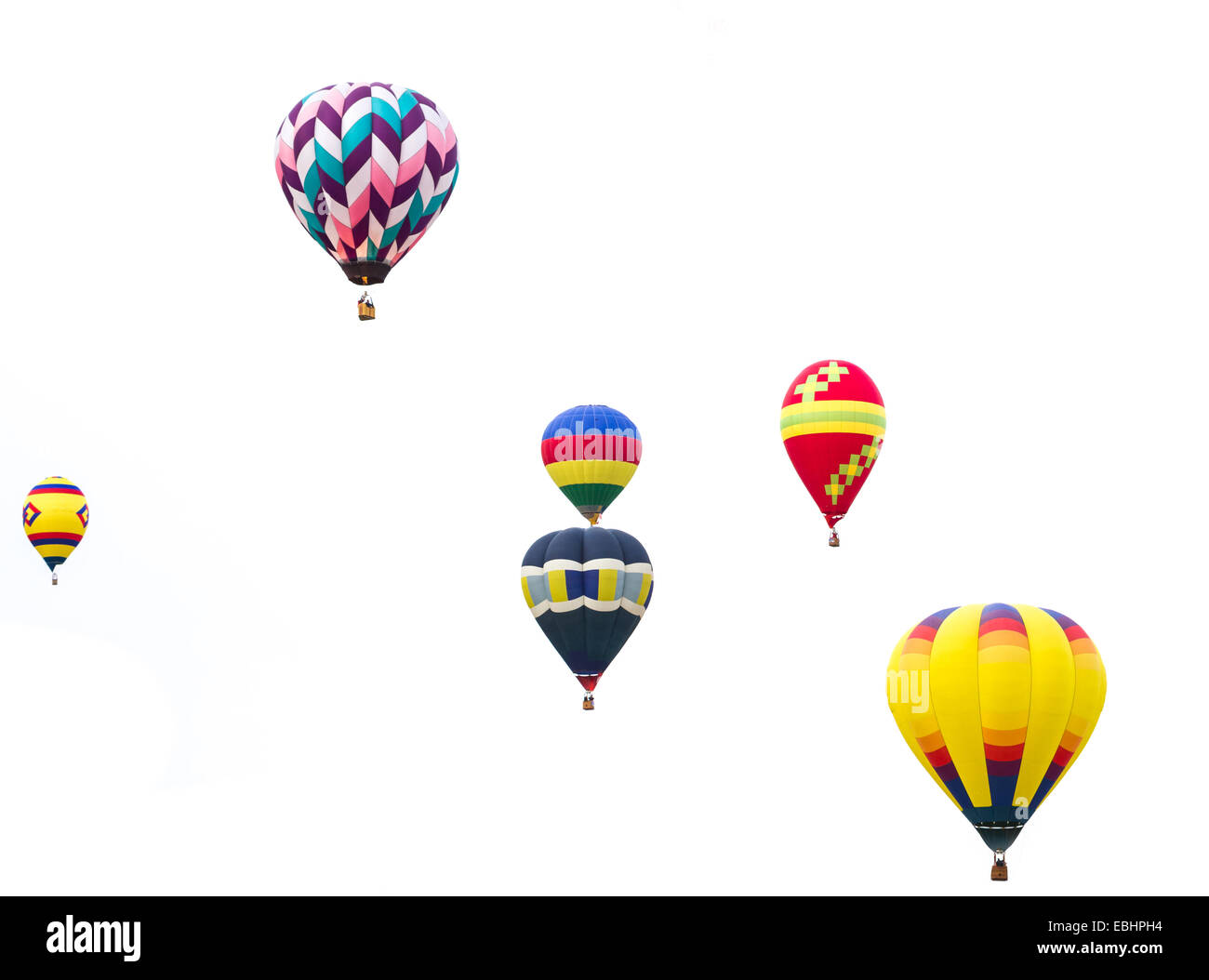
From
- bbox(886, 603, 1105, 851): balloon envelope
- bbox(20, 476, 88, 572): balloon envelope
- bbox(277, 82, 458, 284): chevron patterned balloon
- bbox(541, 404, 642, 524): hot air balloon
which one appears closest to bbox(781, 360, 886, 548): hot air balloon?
bbox(541, 404, 642, 524): hot air balloon

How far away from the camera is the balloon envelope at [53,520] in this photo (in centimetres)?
2984

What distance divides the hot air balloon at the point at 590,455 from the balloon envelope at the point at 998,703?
6.58m

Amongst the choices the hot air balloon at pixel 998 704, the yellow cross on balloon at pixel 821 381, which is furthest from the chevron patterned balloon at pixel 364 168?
the hot air balloon at pixel 998 704

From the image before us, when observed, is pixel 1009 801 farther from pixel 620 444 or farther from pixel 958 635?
pixel 620 444

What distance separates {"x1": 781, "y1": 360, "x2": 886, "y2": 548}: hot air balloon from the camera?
74.6ft

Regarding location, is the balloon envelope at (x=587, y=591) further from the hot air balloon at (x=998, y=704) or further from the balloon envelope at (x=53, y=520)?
the balloon envelope at (x=53, y=520)

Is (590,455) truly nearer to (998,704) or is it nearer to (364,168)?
(364,168)

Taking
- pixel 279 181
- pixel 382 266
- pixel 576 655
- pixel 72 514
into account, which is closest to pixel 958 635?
pixel 576 655

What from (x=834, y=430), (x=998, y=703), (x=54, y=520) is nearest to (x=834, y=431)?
(x=834, y=430)

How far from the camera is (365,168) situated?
2059 cm

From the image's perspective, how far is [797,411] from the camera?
904 inches

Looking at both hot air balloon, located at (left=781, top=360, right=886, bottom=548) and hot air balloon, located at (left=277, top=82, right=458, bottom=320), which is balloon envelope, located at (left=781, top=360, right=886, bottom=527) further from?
hot air balloon, located at (left=277, top=82, right=458, bottom=320)

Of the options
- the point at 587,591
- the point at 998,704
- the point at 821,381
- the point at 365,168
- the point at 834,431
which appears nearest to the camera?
the point at 998,704

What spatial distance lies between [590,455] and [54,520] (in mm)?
10151
